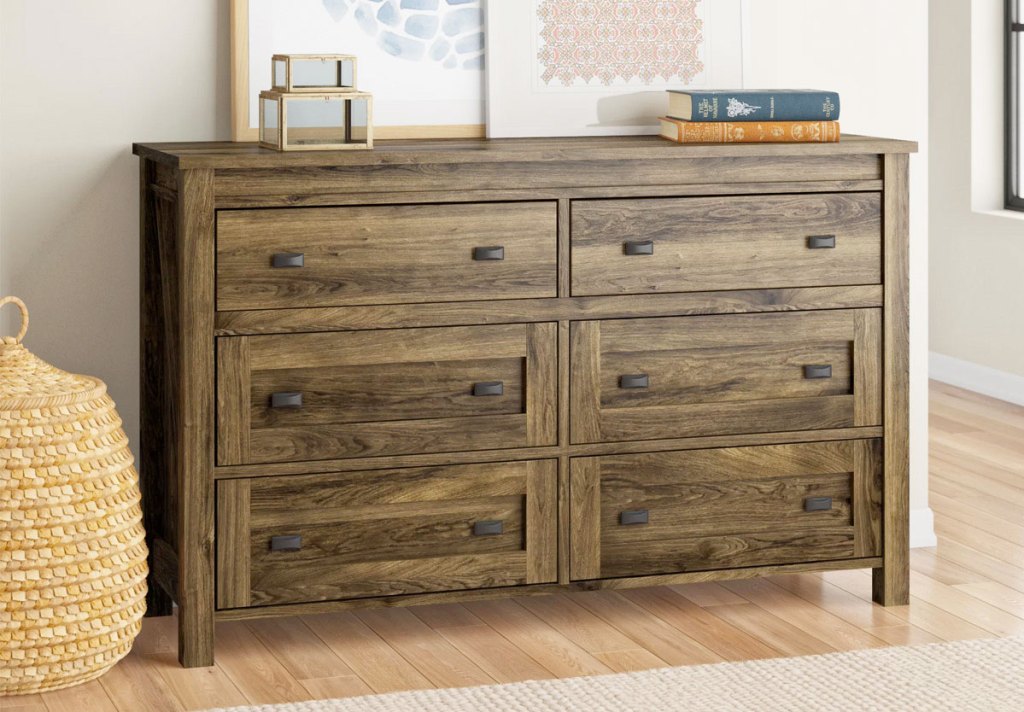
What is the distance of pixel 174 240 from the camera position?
2.78 m

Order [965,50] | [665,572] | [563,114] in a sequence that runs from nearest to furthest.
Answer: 1. [665,572]
2. [563,114]
3. [965,50]

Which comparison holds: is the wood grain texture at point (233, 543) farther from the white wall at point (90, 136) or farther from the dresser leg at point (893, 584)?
the dresser leg at point (893, 584)

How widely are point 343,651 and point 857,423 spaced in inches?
43.3

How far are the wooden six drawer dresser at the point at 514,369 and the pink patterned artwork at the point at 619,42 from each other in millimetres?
209

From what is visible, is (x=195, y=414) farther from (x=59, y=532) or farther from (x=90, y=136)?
(x=90, y=136)

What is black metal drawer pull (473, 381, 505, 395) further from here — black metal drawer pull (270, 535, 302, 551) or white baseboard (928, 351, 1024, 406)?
white baseboard (928, 351, 1024, 406)

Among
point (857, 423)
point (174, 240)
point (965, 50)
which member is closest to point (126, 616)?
point (174, 240)

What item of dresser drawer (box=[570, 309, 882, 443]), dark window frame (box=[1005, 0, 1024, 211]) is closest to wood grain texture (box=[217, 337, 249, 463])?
dresser drawer (box=[570, 309, 882, 443])

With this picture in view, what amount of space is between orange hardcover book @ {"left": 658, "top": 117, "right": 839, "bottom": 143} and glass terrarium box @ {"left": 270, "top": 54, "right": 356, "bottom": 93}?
66cm

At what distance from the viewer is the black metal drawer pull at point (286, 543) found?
9.00 ft

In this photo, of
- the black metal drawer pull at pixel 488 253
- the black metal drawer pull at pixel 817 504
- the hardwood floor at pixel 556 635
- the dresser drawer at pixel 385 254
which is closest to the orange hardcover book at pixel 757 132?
the dresser drawer at pixel 385 254

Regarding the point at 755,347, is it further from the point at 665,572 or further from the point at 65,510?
the point at 65,510

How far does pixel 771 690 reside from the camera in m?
2.61

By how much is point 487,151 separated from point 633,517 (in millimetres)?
755
